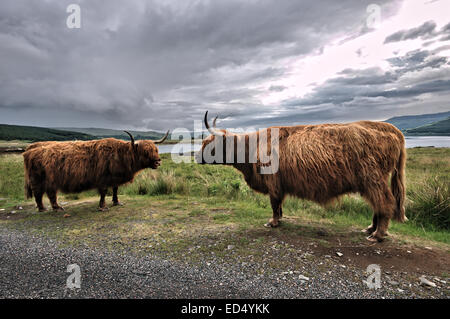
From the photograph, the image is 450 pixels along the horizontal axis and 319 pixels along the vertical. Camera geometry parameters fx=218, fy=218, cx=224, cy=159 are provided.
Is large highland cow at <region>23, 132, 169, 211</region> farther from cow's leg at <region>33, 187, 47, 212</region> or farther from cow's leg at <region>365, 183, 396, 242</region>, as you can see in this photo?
cow's leg at <region>365, 183, 396, 242</region>

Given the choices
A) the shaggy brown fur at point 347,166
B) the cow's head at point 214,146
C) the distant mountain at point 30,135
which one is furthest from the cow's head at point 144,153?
the distant mountain at point 30,135

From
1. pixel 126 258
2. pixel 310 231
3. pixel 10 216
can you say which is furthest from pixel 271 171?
pixel 10 216

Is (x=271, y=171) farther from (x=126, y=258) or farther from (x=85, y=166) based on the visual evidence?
(x=85, y=166)

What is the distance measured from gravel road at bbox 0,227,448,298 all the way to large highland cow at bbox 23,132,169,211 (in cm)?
303

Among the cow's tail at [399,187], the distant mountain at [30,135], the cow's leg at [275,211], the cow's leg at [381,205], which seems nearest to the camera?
the cow's leg at [381,205]

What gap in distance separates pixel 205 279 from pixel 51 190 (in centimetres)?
582

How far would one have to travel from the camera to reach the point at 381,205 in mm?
3645

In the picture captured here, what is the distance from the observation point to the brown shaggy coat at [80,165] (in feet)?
19.9

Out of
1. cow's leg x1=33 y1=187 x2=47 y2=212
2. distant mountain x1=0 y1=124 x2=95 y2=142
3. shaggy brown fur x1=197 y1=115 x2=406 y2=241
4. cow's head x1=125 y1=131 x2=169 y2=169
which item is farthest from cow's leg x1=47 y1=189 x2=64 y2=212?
distant mountain x1=0 y1=124 x2=95 y2=142

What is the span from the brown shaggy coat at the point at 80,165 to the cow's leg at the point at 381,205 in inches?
218

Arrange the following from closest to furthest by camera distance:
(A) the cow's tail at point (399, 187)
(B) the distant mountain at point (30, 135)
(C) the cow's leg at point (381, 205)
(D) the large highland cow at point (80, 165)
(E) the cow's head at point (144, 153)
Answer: (C) the cow's leg at point (381, 205) < (A) the cow's tail at point (399, 187) < (D) the large highland cow at point (80, 165) < (E) the cow's head at point (144, 153) < (B) the distant mountain at point (30, 135)

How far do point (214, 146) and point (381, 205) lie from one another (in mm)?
3624

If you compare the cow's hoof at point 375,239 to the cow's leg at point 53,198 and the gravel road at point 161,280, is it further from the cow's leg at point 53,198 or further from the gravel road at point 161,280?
the cow's leg at point 53,198

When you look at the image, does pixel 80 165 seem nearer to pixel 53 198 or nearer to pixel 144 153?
pixel 53 198
